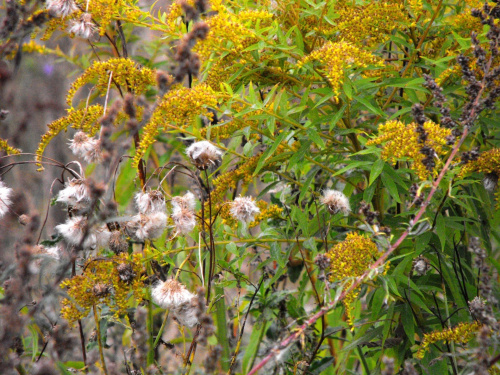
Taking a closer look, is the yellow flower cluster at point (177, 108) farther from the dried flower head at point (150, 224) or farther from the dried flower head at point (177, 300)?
the dried flower head at point (177, 300)

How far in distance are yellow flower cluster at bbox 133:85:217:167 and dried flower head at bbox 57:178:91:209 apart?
149 millimetres

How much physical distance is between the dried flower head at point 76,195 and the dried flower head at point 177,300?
0.27 meters

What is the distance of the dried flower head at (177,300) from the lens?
1.17 m

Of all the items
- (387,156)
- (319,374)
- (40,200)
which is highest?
(387,156)

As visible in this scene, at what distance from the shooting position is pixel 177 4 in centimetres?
132

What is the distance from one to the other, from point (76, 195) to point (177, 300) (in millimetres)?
335

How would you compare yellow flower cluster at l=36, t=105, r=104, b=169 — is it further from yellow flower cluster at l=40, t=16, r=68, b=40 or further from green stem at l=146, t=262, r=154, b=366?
green stem at l=146, t=262, r=154, b=366

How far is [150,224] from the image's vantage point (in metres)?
1.20

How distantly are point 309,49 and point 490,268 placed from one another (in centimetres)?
79

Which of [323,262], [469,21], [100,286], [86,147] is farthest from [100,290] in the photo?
[469,21]

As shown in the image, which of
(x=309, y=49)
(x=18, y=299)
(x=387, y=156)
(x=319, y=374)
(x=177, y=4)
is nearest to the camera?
(x=18, y=299)

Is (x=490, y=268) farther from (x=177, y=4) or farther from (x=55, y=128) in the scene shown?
(x=55, y=128)

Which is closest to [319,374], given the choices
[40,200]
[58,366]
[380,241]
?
[380,241]

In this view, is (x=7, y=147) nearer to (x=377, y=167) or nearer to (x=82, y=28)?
(x=82, y=28)
